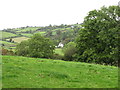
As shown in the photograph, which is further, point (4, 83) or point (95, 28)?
point (95, 28)

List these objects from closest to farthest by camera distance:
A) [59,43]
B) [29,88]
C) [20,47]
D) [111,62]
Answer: [29,88] → [111,62] → [20,47] → [59,43]

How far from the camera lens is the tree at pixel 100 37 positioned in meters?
38.1

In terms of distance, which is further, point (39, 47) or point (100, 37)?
point (39, 47)

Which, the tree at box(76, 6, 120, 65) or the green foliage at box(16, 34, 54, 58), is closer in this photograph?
the tree at box(76, 6, 120, 65)

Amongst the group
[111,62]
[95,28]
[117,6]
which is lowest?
[111,62]

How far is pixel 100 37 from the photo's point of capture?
39.2 meters

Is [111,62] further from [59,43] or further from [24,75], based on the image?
[59,43]

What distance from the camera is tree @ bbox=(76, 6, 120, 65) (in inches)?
1501

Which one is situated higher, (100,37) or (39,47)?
(100,37)

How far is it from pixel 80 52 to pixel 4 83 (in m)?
33.3

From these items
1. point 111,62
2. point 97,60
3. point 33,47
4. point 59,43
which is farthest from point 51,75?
point 59,43

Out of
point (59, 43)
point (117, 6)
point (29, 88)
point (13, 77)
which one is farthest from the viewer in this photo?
point (59, 43)

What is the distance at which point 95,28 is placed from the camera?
41938 millimetres

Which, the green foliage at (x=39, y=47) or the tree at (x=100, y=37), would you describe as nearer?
the tree at (x=100, y=37)
